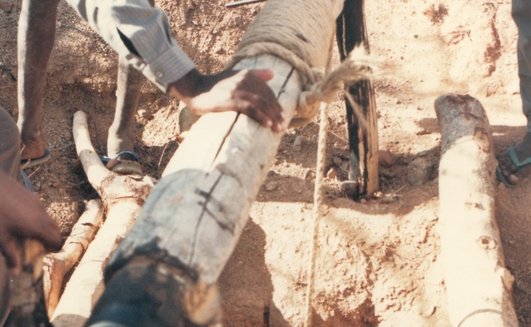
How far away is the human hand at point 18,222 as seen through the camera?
1.13 meters

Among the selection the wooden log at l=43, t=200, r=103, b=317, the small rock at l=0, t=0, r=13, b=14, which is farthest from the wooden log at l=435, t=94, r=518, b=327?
the small rock at l=0, t=0, r=13, b=14

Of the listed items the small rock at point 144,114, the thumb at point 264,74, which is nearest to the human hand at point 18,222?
the thumb at point 264,74

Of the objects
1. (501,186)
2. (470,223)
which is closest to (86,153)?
(470,223)

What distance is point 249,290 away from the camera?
2.65m

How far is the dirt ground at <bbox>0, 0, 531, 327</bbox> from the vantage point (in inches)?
102

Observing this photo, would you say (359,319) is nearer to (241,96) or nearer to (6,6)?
(241,96)

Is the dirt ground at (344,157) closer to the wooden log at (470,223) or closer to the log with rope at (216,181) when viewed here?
the wooden log at (470,223)

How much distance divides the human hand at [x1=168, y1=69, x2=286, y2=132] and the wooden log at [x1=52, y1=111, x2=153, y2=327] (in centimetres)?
95

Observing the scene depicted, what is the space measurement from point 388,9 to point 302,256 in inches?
93.1

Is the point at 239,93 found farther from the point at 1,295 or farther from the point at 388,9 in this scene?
the point at 388,9

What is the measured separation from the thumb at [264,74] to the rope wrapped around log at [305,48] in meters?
0.12

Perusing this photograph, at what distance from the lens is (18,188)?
120cm

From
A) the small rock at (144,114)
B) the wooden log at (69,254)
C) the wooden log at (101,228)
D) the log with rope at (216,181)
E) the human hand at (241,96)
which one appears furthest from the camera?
the small rock at (144,114)

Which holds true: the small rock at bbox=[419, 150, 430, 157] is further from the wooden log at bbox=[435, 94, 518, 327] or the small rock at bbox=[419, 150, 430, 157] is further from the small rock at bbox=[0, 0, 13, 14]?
the small rock at bbox=[0, 0, 13, 14]
